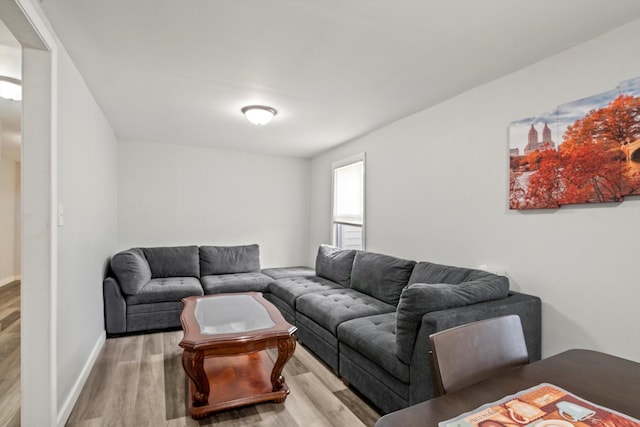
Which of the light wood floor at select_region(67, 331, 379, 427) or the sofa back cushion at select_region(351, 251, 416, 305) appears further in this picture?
the sofa back cushion at select_region(351, 251, 416, 305)

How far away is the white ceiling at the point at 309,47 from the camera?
5.50 ft

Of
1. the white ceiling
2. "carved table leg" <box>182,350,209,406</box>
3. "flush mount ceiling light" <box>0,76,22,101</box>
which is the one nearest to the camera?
the white ceiling

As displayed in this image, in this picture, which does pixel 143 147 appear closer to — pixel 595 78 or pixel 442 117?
pixel 442 117

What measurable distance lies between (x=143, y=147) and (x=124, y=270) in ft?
6.27

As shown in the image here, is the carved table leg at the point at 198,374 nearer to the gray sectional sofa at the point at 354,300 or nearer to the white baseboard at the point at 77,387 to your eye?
the white baseboard at the point at 77,387

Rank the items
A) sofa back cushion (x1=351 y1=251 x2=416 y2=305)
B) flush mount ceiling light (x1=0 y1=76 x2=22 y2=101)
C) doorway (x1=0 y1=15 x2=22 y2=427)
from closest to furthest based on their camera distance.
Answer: doorway (x1=0 y1=15 x2=22 y2=427)
flush mount ceiling light (x1=0 y1=76 x2=22 y2=101)
sofa back cushion (x1=351 y1=251 x2=416 y2=305)

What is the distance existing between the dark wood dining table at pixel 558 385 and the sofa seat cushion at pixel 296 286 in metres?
2.59

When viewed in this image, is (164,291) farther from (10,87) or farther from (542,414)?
(542,414)

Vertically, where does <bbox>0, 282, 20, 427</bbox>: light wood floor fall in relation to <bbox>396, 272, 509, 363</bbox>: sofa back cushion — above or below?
below

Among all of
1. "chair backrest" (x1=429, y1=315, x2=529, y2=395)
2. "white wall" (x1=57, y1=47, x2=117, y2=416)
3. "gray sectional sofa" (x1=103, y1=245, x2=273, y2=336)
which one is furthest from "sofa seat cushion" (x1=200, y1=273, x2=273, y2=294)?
"chair backrest" (x1=429, y1=315, x2=529, y2=395)

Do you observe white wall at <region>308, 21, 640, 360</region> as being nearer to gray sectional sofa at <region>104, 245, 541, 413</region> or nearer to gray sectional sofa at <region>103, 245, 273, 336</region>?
gray sectional sofa at <region>104, 245, 541, 413</region>

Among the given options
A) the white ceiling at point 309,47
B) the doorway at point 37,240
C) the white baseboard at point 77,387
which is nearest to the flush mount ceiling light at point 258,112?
the white ceiling at point 309,47

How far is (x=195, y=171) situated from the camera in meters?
4.89

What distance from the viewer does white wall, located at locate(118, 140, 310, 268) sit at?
179 inches
